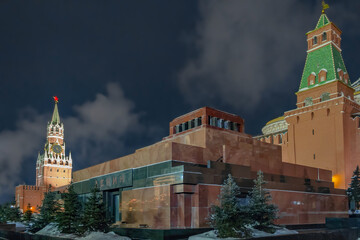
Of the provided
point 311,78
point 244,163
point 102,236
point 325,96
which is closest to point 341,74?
point 311,78

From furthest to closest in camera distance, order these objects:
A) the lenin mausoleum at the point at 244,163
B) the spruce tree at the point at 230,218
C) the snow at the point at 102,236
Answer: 1. the lenin mausoleum at the point at 244,163
2. the snow at the point at 102,236
3. the spruce tree at the point at 230,218

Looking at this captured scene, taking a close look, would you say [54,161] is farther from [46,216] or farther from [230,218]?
[230,218]

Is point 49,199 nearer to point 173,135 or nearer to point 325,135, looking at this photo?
point 173,135

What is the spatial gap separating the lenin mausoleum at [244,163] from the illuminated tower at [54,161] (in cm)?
6865

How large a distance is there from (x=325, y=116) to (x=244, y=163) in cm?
1729

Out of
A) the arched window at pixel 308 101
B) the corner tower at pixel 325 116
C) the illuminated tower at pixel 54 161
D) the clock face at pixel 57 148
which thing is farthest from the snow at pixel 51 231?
the clock face at pixel 57 148

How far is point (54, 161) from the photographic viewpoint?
9862cm

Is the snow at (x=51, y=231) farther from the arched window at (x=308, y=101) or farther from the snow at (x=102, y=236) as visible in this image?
the arched window at (x=308, y=101)

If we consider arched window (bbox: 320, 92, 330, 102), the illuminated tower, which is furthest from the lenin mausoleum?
the illuminated tower

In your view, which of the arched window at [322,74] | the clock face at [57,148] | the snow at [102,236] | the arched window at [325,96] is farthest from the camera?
the clock face at [57,148]

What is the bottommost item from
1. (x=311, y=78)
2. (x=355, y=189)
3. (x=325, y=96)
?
(x=355, y=189)

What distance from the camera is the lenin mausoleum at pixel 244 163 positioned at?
20312 mm

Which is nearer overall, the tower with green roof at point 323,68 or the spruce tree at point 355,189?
the spruce tree at point 355,189

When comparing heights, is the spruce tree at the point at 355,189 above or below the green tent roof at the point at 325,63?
below
